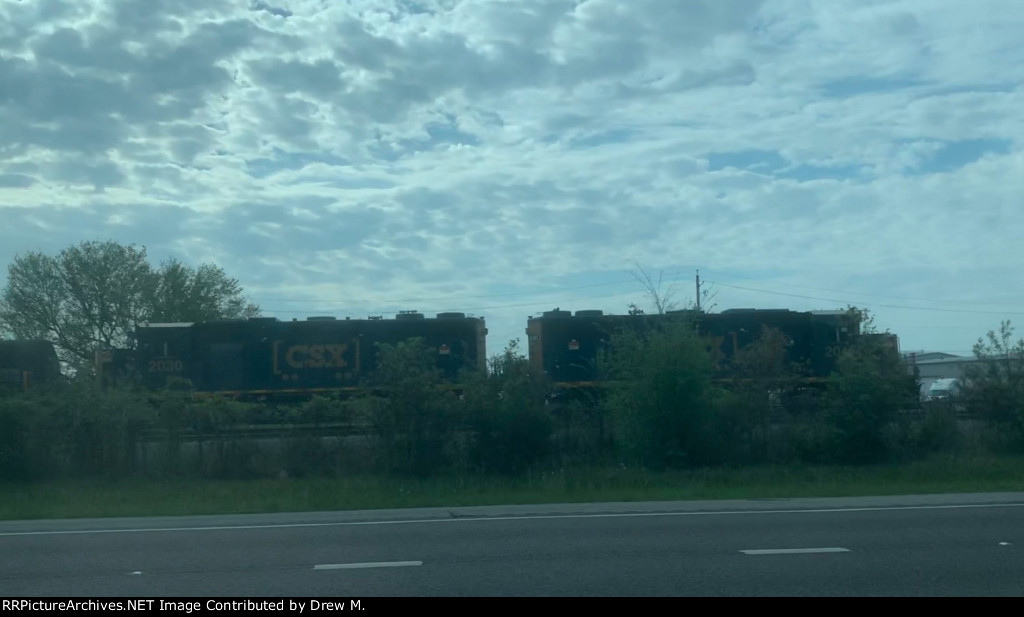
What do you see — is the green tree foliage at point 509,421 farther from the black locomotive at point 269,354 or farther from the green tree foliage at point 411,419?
the black locomotive at point 269,354

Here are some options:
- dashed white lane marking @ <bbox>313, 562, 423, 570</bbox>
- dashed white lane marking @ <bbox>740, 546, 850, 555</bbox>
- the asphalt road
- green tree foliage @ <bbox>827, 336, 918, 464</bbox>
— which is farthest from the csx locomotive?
dashed white lane marking @ <bbox>313, 562, 423, 570</bbox>

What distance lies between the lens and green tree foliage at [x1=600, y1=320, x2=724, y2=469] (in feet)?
83.4

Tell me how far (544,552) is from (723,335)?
86.8 ft

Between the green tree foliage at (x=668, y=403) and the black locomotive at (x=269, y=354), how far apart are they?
11.7 m

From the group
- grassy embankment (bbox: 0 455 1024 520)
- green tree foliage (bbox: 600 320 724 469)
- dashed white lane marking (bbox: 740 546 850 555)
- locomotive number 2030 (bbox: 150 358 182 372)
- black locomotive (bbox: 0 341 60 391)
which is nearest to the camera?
dashed white lane marking (bbox: 740 546 850 555)

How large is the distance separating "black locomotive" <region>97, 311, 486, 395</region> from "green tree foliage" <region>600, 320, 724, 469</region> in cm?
1169

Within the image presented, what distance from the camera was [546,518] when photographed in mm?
15562

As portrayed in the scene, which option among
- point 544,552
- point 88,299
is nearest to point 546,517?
point 544,552

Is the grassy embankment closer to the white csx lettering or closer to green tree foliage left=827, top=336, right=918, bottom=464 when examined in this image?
green tree foliage left=827, top=336, right=918, bottom=464

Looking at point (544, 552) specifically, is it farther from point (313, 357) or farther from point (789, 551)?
point (313, 357)

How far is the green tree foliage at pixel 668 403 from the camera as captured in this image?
25.4 m

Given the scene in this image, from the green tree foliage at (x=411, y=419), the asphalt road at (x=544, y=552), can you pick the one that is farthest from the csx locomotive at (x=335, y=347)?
the asphalt road at (x=544, y=552)
